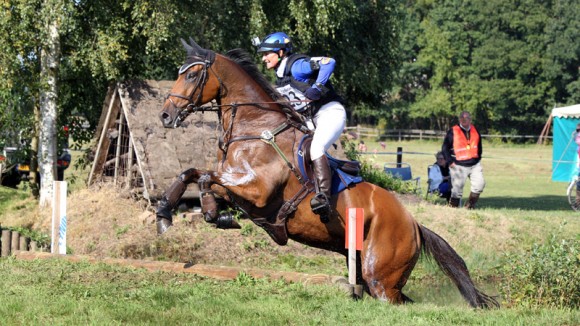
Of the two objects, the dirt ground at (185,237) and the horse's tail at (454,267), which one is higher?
the horse's tail at (454,267)

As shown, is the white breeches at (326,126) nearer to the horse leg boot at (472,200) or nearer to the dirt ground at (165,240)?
the dirt ground at (165,240)

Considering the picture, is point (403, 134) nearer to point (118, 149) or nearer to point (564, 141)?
point (564, 141)

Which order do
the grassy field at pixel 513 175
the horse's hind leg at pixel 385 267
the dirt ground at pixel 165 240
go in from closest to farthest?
the horse's hind leg at pixel 385 267 → the dirt ground at pixel 165 240 → the grassy field at pixel 513 175

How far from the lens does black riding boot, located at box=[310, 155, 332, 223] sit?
8.34m

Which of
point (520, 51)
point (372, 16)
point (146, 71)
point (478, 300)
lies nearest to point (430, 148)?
point (520, 51)

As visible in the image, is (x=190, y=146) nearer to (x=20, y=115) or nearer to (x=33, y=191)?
(x=20, y=115)

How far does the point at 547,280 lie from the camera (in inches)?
344

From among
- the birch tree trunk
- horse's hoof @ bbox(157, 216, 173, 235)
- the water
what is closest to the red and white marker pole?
horse's hoof @ bbox(157, 216, 173, 235)

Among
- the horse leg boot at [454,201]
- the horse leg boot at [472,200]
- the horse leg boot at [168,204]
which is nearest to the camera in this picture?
the horse leg boot at [168,204]

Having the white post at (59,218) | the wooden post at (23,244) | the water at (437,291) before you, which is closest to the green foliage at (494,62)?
the water at (437,291)

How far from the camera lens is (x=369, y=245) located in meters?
8.84

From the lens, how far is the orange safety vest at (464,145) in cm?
1673

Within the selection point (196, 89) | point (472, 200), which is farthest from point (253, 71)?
point (472, 200)

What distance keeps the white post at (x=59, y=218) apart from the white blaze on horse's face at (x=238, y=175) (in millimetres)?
3980
